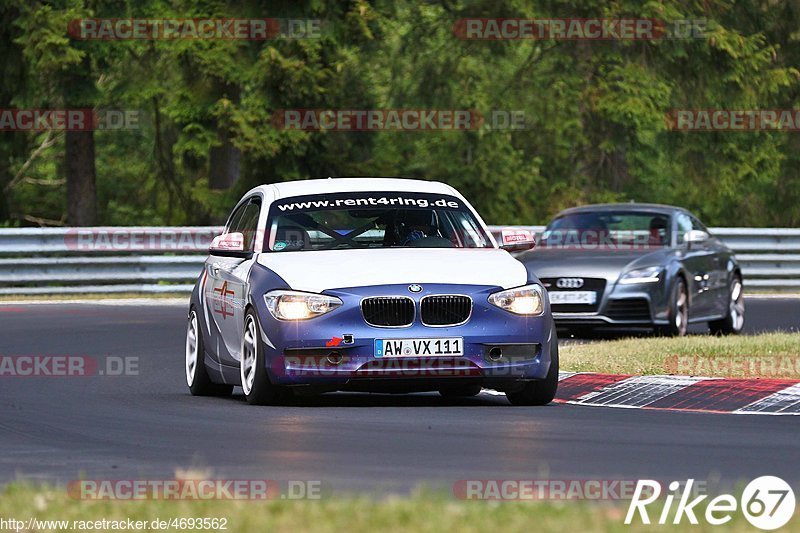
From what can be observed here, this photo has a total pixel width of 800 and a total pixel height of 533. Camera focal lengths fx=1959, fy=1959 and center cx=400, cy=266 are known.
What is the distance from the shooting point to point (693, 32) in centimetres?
4206

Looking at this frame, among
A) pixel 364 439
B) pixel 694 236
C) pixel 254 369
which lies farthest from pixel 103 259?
pixel 364 439

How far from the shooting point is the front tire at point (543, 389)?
42.8ft

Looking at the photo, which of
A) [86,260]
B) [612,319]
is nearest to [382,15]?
[86,260]

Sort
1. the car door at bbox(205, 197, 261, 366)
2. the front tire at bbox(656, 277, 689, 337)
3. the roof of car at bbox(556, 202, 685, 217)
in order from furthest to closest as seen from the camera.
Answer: the roof of car at bbox(556, 202, 685, 217), the front tire at bbox(656, 277, 689, 337), the car door at bbox(205, 197, 261, 366)

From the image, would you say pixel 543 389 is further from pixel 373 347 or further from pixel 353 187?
pixel 353 187

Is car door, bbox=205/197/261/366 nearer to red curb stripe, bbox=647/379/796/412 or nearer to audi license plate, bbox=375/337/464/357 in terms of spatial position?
audi license plate, bbox=375/337/464/357

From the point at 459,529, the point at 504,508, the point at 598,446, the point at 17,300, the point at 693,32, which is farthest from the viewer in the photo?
the point at 693,32

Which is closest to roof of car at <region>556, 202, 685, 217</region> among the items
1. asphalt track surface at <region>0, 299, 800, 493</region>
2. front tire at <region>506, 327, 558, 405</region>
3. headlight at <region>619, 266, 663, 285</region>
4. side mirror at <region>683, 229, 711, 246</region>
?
side mirror at <region>683, 229, 711, 246</region>

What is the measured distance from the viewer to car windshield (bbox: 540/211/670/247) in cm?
2200

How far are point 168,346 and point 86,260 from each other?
9.67 m

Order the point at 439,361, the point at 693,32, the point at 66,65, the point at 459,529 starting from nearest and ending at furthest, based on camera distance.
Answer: the point at 459,529
the point at 439,361
the point at 66,65
the point at 693,32

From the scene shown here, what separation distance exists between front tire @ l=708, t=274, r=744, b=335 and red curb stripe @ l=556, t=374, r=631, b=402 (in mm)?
7771

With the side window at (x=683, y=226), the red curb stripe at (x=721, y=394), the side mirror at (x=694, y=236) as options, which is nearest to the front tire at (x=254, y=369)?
the red curb stripe at (x=721, y=394)

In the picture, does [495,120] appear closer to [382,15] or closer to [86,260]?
[382,15]
